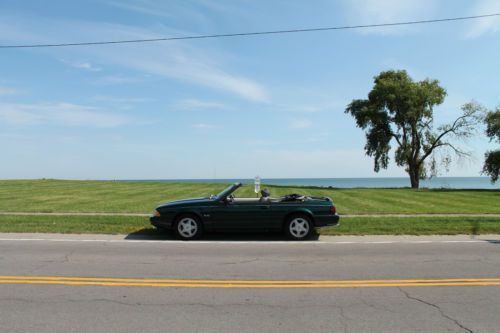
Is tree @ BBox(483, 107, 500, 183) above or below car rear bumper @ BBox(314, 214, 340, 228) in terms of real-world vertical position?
above

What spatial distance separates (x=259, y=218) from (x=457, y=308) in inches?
238

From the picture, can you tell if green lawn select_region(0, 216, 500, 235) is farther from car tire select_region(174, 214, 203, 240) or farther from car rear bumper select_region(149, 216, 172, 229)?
car tire select_region(174, 214, 203, 240)

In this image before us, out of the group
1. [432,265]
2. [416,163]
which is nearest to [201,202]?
[432,265]

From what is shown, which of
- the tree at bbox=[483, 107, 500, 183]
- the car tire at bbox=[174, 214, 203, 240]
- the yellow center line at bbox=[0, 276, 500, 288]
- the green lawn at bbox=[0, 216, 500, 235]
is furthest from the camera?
the tree at bbox=[483, 107, 500, 183]

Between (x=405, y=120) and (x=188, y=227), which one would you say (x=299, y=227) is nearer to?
(x=188, y=227)

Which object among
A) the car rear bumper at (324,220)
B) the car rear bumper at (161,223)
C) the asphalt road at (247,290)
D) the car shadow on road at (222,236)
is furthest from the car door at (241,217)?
the car rear bumper at (324,220)

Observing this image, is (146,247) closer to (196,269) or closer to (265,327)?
(196,269)

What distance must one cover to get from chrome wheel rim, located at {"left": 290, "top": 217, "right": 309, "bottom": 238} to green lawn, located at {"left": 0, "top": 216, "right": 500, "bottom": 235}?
129 cm

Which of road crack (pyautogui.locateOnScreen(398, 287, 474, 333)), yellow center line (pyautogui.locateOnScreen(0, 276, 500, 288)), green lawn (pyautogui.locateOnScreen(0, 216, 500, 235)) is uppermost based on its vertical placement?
green lawn (pyautogui.locateOnScreen(0, 216, 500, 235))

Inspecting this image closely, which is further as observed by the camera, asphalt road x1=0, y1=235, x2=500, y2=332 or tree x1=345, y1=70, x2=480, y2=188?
tree x1=345, y1=70, x2=480, y2=188

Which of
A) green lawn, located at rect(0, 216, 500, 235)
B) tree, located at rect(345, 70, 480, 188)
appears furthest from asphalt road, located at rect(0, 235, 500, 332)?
tree, located at rect(345, 70, 480, 188)

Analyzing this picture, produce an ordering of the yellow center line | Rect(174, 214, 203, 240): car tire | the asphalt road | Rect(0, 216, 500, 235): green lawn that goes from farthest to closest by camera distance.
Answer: Rect(0, 216, 500, 235): green lawn, Rect(174, 214, 203, 240): car tire, the yellow center line, the asphalt road

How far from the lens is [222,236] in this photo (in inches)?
449

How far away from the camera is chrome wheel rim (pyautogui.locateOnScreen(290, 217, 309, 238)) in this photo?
1088 centimetres
